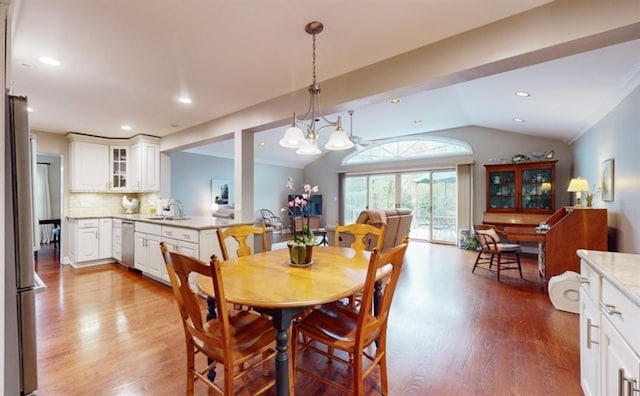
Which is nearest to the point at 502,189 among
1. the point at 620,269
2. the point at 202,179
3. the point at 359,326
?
the point at 620,269

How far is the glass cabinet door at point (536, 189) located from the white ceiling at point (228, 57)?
139cm

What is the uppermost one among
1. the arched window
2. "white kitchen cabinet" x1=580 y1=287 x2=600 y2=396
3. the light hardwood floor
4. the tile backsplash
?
the arched window

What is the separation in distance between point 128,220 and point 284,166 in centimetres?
587

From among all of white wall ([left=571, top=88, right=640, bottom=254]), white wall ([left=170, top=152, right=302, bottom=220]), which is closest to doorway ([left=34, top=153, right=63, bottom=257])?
white wall ([left=170, top=152, right=302, bottom=220])

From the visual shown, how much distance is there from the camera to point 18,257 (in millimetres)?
1644

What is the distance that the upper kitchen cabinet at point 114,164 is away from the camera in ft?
16.6

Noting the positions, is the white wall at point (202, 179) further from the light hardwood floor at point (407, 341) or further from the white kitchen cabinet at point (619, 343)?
the white kitchen cabinet at point (619, 343)

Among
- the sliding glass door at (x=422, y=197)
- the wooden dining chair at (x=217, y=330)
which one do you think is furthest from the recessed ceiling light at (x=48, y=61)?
the sliding glass door at (x=422, y=197)

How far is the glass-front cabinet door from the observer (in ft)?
19.3

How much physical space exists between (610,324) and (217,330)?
1927 millimetres

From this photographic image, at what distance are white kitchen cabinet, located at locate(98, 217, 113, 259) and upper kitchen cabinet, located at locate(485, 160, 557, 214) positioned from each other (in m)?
7.46

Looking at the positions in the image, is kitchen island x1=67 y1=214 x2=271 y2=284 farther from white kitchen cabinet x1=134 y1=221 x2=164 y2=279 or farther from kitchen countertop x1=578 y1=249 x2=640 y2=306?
kitchen countertop x1=578 y1=249 x2=640 y2=306

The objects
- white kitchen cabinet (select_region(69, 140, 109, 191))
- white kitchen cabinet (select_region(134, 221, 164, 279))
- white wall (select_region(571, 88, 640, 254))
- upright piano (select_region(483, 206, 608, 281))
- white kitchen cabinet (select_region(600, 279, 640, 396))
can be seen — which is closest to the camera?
white kitchen cabinet (select_region(600, 279, 640, 396))

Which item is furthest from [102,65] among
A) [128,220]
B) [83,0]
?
[128,220]
